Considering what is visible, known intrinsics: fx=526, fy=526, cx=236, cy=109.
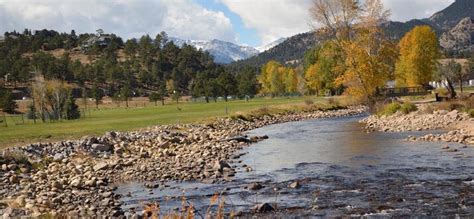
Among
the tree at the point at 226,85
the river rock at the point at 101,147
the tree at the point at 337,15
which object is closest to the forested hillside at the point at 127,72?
the tree at the point at 226,85

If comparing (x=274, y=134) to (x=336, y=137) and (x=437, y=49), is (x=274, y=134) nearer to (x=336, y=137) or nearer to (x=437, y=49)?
(x=336, y=137)

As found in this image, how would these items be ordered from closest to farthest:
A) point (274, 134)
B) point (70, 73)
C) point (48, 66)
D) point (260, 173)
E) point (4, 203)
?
point (4, 203) → point (260, 173) → point (274, 134) → point (48, 66) → point (70, 73)

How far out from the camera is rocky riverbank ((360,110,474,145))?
32219 mm

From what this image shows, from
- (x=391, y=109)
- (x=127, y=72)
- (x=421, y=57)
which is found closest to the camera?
(x=391, y=109)

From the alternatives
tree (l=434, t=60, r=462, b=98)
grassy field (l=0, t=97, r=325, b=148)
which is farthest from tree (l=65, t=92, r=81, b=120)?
tree (l=434, t=60, r=462, b=98)

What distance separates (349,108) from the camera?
7694cm

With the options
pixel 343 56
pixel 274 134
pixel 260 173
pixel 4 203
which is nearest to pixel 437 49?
pixel 343 56

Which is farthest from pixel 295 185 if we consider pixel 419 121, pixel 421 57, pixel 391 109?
pixel 421 57

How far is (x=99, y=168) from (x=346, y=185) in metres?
11.9

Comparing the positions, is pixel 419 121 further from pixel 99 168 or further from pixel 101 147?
pixel 99 168

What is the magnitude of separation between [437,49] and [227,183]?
66.6 metres

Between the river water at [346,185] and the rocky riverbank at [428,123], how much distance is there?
12.1ft

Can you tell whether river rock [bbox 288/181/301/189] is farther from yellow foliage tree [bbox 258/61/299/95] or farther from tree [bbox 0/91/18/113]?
yellow foliage tree [bbox 258/61/299/95]

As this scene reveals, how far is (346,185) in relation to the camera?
61.8 ft
